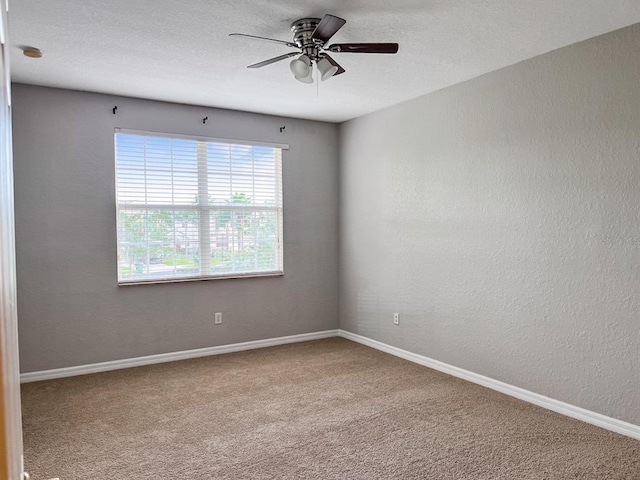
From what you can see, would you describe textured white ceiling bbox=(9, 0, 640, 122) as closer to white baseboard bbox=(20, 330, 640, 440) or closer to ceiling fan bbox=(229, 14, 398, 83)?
ceiling fan bbox=(229, 14, 398, 83)

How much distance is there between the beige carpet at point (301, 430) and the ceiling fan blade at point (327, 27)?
2.31m

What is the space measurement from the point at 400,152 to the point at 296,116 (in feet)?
4.20

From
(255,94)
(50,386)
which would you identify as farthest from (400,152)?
(50,386)

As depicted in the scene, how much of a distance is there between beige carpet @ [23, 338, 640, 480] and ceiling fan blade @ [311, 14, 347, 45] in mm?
2307

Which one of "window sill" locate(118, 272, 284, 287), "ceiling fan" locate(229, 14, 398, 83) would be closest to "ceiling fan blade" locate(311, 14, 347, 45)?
"ceiling fan" locate(229, 14, 398, 83)

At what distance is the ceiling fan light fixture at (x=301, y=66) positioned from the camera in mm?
2766

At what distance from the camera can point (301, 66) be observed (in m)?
2.77

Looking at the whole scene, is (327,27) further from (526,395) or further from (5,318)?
(526,395)

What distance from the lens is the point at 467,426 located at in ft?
9.72

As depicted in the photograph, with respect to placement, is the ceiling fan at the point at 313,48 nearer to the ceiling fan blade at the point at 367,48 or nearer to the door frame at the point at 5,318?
the ceiling fan blade at the point at 367,48

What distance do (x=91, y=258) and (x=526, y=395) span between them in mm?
3747

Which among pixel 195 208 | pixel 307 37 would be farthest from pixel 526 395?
pixel 195 208

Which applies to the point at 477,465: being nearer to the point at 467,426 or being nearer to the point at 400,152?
the point at 467,426

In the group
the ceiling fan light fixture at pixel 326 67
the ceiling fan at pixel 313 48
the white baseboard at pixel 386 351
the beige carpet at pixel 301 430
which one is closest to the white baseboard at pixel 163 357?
the white baseboard at pixel 386 351
